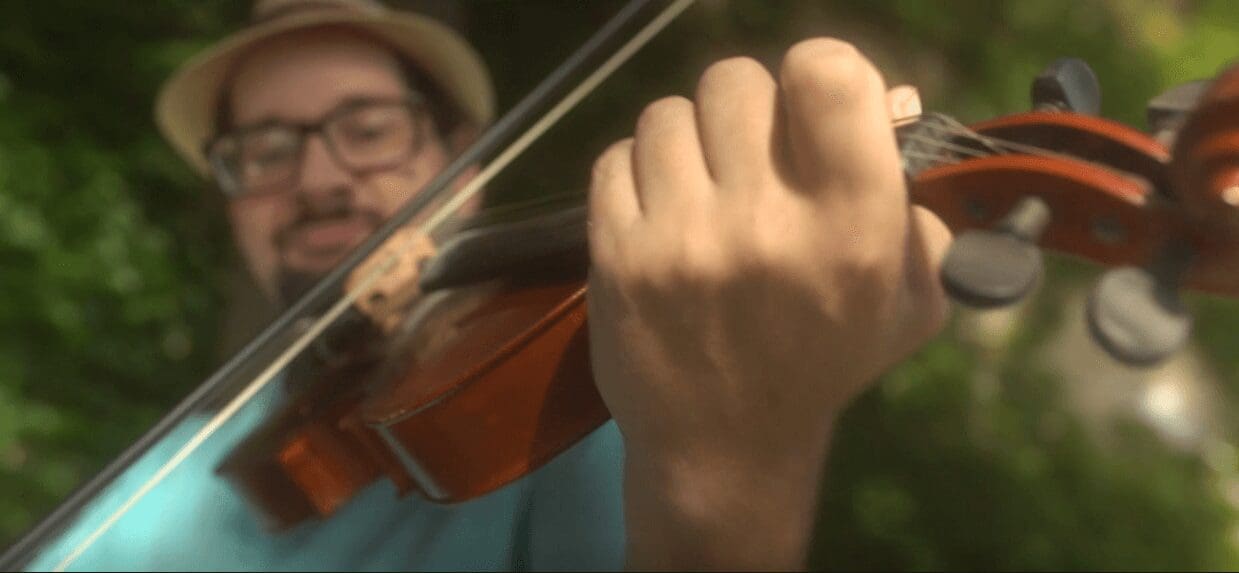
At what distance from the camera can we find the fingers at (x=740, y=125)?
358mm

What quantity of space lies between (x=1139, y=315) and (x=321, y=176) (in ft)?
2.84

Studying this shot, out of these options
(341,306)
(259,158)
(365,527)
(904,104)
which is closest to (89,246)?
(259,158)

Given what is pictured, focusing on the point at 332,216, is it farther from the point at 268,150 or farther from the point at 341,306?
the point at 341,306

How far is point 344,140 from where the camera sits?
1011 millimetres

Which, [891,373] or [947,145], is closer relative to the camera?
[947,145]

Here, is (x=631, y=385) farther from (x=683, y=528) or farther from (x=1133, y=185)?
(x=1133, y=185)

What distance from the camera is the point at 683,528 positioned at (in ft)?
1.45

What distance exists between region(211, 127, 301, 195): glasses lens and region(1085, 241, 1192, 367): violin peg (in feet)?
2.87

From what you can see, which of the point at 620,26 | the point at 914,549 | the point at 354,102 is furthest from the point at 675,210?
the point at 914,549

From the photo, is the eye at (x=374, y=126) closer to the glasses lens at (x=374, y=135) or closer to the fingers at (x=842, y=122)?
the glasses lens at (x=374, y=135)

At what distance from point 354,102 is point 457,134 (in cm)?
12

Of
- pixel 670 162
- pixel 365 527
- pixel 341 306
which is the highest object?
pixel 670 162

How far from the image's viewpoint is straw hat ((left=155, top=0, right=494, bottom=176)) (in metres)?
1.00

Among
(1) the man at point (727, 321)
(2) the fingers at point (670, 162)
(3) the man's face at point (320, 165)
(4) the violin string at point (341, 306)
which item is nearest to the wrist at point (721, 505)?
(1) the man at point (727, 321)
